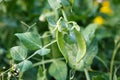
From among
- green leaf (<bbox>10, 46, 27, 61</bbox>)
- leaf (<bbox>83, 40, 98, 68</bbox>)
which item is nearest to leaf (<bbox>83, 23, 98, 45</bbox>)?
Answer: leaf (<bbox>83, 40, 98, 68</bbox>)

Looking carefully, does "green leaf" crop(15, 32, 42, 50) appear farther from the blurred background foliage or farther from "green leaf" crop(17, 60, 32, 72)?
the blurred background foliage

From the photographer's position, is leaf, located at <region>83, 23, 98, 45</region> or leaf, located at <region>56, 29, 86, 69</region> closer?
leaf, located at <region>56, 29, 86, 69</region>

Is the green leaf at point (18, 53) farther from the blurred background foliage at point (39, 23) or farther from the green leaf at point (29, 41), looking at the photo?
the blurred background foliage at point (39, 23)

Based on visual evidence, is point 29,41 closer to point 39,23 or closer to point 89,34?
point 89,34

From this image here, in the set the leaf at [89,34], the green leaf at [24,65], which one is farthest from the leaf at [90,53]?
the green leaf at [24,65]

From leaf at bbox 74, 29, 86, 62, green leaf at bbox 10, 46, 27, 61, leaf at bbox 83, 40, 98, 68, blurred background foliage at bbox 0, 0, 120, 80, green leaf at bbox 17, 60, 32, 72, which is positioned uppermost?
leaf at bbox 74, 29, 86, 62

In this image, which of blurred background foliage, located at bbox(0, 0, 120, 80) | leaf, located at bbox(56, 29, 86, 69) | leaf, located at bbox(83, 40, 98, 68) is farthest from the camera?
blurred background foliage, located at bbox(0, 0, 120, 80)

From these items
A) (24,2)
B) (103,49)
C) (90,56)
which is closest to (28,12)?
(24,2)

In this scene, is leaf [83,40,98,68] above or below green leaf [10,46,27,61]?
below
